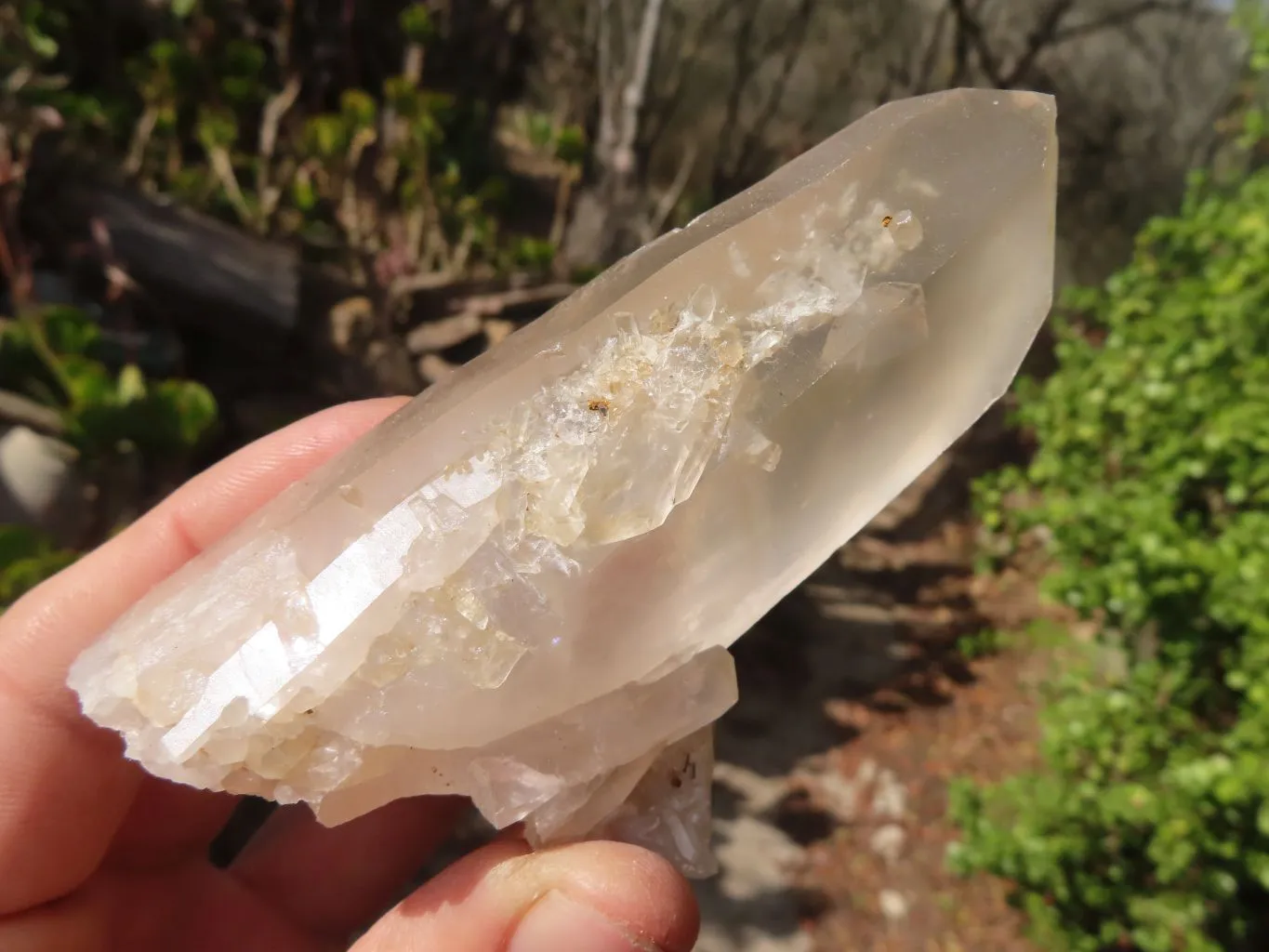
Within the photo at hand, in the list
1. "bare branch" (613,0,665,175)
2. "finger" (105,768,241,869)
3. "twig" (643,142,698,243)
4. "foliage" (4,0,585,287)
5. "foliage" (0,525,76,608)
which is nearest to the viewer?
"finger" (105,768,241,869)

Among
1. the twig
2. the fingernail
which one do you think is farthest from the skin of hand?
the twig

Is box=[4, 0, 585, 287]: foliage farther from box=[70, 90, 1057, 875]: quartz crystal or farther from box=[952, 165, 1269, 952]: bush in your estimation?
box=[70, 90, 1057, 875]: quartz crystal

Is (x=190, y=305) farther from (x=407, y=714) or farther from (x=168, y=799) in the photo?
(x=407, y=714)

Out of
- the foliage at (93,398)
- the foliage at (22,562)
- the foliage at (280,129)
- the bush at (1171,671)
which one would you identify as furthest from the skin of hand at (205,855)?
the foliage at (280,129)

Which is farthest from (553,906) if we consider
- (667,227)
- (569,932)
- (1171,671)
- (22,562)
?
(667,227)

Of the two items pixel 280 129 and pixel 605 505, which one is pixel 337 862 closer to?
pixel 605 505

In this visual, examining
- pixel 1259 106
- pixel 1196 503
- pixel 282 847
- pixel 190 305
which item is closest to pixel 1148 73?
pixel 1259 106

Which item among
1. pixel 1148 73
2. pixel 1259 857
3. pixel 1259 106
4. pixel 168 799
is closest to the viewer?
pixel 168 799
